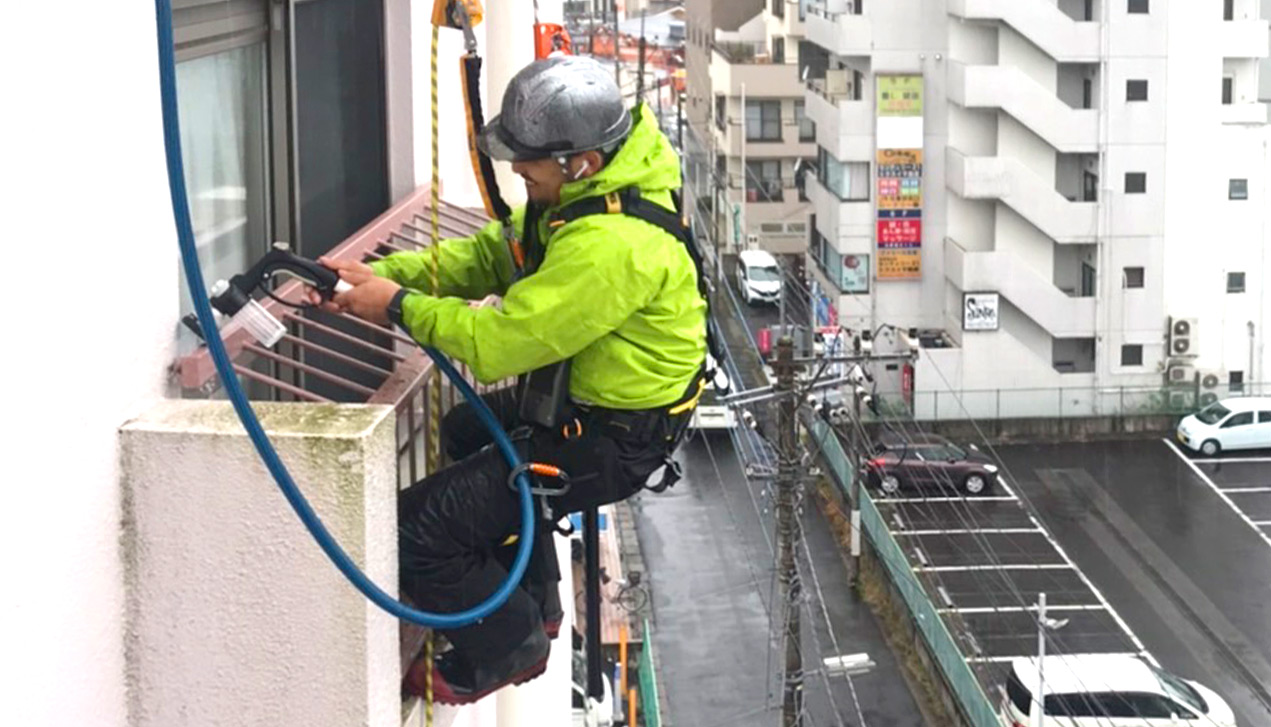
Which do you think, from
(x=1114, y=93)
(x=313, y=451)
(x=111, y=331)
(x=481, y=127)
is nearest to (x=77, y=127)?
(x=111, y=331)

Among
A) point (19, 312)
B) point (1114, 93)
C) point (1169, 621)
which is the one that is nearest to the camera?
point (19, 312)

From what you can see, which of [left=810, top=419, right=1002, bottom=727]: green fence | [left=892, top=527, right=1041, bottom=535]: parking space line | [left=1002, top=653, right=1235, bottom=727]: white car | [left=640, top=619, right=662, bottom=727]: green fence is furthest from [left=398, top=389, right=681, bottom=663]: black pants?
[left=892, top=527, right=1041, bottom=535]: parking space line

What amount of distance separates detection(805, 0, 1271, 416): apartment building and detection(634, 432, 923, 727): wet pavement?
169 inches

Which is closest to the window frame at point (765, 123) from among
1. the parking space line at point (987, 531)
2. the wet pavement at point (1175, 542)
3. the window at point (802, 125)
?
the window at point (802, 125)

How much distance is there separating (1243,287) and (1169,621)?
335 inches

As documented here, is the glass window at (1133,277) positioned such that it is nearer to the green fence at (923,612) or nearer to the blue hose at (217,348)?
the green fence at (923,612)

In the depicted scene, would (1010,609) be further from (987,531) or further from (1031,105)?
(1031,105)

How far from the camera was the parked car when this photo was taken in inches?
906

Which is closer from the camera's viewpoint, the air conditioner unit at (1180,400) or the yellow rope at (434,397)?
the yellow rope at (434,397)

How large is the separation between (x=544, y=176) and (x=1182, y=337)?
2382 centimetres

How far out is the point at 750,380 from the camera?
2783 centimetres

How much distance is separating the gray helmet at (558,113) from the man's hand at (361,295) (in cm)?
30

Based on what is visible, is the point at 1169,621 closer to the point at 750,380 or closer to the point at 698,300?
the point at 750,380

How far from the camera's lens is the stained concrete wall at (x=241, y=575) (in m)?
2.35
